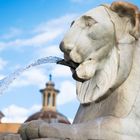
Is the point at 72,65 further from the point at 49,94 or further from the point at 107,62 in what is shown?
the point at 49,94

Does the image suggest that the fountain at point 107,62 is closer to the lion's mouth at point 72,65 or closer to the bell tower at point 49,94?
the lion's mouth at point 72,65

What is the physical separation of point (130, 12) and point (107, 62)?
1.83ft

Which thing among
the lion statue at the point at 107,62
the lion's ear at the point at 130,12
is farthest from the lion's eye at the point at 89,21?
the lion's ear at the point at 130,12

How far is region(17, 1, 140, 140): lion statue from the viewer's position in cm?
547

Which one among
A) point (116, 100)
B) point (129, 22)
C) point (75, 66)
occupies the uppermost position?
point (129, 22)

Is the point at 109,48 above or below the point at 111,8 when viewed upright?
below

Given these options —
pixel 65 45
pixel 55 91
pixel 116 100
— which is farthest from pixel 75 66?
pixel 55 91

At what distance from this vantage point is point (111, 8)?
19.5ft

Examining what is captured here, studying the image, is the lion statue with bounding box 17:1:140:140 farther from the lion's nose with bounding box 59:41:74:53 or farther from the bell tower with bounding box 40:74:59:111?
the bell tower with bounding box 40:74:59:111

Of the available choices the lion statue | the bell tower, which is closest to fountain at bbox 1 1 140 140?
the lion statue

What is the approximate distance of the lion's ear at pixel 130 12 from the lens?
5.77m

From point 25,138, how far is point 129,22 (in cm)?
160

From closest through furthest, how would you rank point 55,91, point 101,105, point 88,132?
point 88,132, point 101,105, point 55,91

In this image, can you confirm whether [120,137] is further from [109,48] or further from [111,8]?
[111,8]
